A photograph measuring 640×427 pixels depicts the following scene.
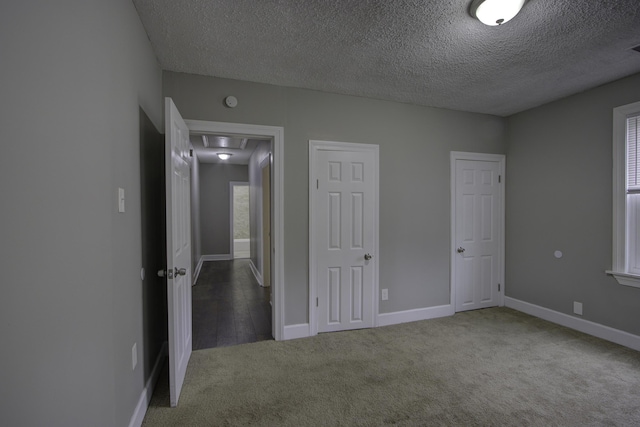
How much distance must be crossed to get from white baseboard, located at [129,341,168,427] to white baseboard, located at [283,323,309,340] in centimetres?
115

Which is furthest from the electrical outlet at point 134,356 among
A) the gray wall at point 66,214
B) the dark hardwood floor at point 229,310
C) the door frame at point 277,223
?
the door frame at point 277,223

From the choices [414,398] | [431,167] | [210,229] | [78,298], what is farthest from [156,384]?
[210,229]

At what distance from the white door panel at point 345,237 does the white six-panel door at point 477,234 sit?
1.22 meters

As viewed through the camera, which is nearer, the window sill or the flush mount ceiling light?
the flush mount ceiling light

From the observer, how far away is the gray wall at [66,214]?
79cm

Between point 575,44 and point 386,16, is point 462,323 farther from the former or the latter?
point 386,16

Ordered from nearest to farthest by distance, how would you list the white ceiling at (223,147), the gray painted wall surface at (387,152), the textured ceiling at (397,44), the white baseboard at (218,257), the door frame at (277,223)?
1. the textured ceiling at (397,44)
2. the gray painted wall surface at (387,152)
3. the door frame at (277,223)
4. the white ceiling at (223,147)
5. the white baseboard at (218,257)

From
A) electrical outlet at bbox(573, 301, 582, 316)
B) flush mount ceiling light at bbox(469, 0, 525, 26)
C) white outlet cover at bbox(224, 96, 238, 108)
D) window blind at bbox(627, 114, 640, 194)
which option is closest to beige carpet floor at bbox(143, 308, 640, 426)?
electrical outlet at bbox(573, 301, 582, 316)

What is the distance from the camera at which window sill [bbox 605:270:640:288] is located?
2.80 metres

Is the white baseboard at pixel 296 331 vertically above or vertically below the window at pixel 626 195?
below

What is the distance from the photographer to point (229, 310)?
13.1ft

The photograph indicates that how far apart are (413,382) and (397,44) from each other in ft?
8.61

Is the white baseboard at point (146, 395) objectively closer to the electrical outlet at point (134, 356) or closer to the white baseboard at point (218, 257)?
the electrical outlet at point (134, 356)

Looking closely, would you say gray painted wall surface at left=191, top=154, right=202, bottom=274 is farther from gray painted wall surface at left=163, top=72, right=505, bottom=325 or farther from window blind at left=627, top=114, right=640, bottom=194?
window blind at left=627, top=114, right=640, bottom=194
